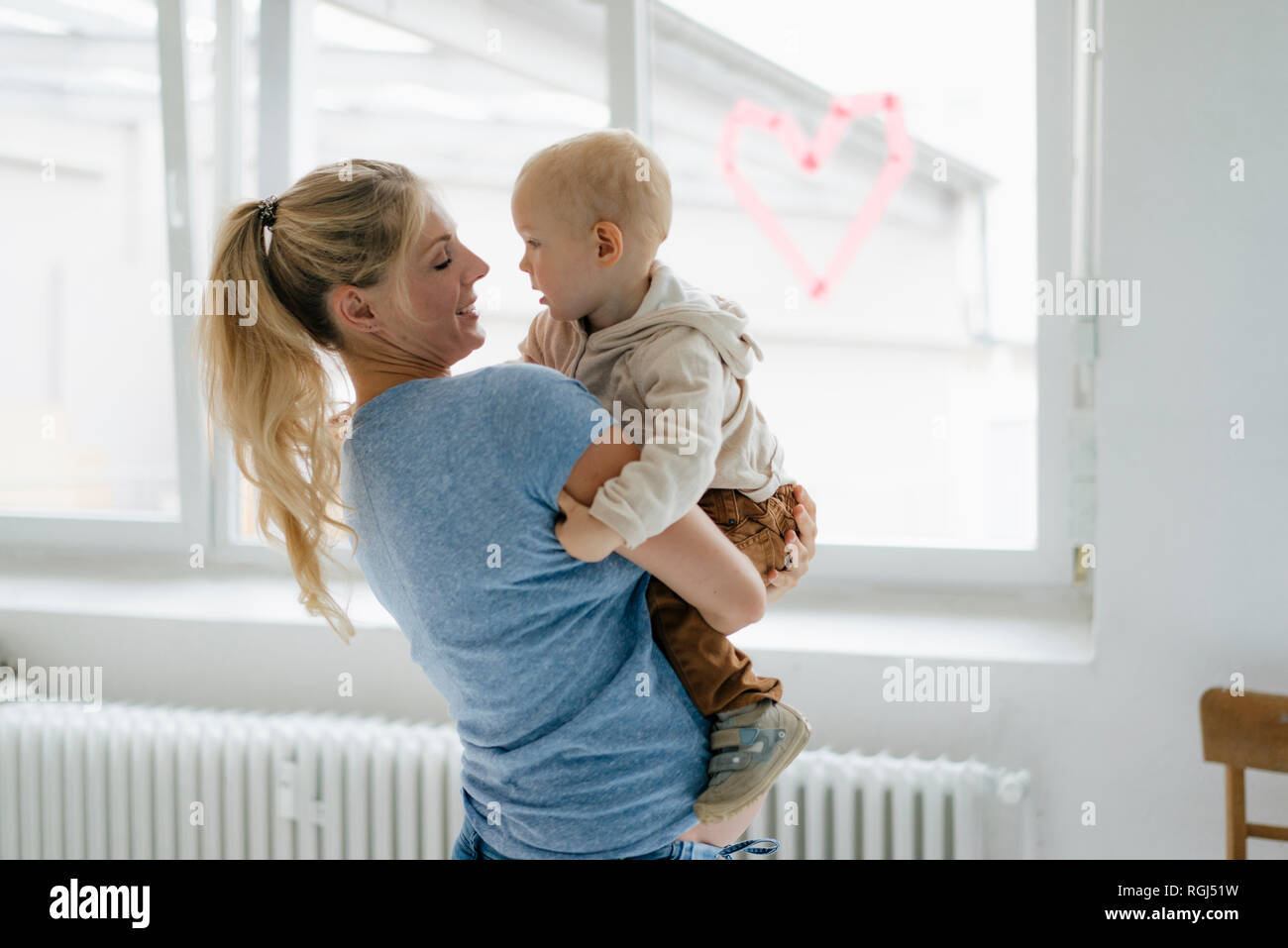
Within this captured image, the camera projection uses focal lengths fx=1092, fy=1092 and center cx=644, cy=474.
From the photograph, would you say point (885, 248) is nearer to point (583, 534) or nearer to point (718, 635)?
point (718, 635)

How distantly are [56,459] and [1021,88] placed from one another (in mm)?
2557

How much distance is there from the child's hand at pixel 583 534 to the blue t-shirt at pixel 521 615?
1cm

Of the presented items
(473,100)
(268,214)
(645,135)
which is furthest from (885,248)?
(268,214)

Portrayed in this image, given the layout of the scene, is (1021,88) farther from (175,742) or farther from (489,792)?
(175,742)

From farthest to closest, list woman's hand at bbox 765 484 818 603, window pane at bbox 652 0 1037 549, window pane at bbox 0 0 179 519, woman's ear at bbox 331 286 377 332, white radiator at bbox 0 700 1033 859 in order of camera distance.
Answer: window pane at bbox 0 0 179 519, window pane at bbox 652 0 1037 549, white radiator at bbox 0 700 1033 859, woman's hand at bbox 765 484 818 603, woman's ear at bbox 331 286 377 332

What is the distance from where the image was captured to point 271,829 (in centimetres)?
222

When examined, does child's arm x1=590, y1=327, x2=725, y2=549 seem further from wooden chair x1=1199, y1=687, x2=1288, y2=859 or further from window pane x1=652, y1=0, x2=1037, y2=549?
window pane x1=652, y1=0, x2=1037, y2=549

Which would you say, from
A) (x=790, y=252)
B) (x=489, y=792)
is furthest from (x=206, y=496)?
(x=489, y=792)

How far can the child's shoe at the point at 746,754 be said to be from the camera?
3.83 ft

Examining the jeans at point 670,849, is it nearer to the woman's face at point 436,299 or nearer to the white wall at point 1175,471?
the woman's face at point 436,299

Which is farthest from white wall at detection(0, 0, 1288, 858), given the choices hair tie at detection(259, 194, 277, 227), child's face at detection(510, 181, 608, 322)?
hair tie at detection(259, 194, 277, 227)

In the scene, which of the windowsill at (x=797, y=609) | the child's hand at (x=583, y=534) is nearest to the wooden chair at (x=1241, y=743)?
the windowsill at (x=797, y=609)

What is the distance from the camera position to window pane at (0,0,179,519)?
2.82 m

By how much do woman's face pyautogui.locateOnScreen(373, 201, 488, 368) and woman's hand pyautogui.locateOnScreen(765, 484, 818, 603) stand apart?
1.40 feet
